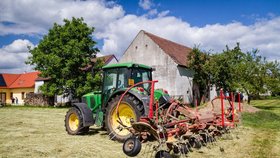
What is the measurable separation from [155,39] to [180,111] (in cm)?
2120

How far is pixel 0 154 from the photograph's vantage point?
6633 mm

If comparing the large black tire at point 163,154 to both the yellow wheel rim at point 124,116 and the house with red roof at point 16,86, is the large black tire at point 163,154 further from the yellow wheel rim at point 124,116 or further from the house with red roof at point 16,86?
the house with red roof at point 16,86

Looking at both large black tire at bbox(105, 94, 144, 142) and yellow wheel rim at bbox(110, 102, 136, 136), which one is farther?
yellow wheel rim at bbox(110, 102, 136, 136)

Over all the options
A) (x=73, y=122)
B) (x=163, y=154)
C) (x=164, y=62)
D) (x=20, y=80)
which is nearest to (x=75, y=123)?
(x=73, y=122)

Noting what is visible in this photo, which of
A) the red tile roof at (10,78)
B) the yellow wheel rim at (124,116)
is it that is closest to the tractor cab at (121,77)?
the yellow wheel rim at (124,116)

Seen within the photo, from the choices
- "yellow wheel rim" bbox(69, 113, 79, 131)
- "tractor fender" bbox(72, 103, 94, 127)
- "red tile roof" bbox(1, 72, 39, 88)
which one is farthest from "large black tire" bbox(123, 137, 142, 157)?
"red tile roof" bbox(1, 72, 39, 88)

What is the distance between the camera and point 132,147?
5855 mm

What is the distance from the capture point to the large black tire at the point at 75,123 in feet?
30.4

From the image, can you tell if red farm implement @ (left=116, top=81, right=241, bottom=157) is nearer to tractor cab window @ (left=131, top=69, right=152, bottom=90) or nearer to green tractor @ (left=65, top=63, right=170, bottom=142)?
green tractor @ (left=65, top=63, right=170, bottom=142)

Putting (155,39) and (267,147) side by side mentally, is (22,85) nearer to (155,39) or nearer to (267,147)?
(155,39)

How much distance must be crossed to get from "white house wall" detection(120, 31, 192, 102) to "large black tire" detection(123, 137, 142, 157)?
2052cm

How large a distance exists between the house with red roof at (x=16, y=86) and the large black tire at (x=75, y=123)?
37.9m

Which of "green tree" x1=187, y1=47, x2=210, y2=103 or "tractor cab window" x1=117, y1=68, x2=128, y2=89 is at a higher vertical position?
"green tree" x1=187, y1=47, x2=210, y2=103

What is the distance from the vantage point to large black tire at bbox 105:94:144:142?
7723 mm
